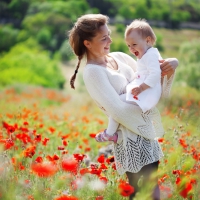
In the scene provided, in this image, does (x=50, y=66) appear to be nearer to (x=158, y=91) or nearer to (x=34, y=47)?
(x=34, y=47)

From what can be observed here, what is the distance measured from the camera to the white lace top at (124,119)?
2.26m

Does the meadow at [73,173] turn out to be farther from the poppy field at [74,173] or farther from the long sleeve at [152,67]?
the long sleeve at [152,67]

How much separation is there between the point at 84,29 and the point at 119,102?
1.55ft

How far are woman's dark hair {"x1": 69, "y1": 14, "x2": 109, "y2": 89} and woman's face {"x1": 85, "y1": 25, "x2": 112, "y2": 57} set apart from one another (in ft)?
0.07

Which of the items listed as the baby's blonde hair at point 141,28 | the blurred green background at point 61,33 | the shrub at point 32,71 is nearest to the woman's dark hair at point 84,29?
the baby's blonde hair at point 141,28

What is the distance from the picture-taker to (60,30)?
182 feet

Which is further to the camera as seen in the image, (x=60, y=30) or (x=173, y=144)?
(x=60, y=30)

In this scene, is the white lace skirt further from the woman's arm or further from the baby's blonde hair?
the baby's blonde hair

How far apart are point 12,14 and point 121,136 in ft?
204

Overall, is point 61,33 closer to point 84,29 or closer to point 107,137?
point 84,29

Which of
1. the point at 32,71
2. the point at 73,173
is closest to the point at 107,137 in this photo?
the point at 73,173

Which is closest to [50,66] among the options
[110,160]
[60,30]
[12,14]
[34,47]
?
[34,47]

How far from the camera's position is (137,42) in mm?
2346

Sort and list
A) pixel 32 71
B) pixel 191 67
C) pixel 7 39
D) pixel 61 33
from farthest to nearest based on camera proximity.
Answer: pixel 61 33
pixel 7 39
pixel 32 71
pixel 191 67
